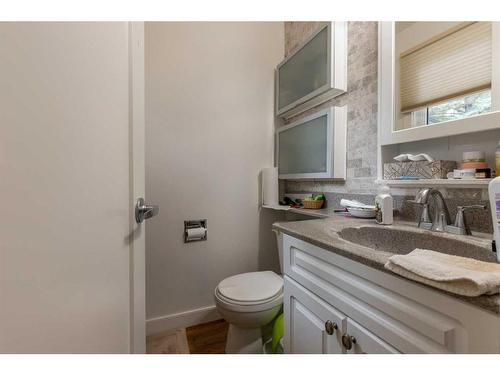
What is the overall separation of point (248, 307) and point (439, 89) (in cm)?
127

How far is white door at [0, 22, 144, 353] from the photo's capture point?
32 cm

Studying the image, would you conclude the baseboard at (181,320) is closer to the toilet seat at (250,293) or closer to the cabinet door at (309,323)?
the toilet seat at (250,293)

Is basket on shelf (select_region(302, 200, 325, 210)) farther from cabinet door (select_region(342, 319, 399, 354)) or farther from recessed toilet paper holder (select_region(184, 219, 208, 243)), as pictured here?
cabinet door (select_region(342, 319, 399, 354))

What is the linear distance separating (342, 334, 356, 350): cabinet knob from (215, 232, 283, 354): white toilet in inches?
21.8

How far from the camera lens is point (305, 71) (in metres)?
1.52

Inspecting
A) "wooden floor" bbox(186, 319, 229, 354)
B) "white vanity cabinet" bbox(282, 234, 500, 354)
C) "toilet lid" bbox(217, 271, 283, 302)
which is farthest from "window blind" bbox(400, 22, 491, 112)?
"wooden floor" bbox(186, 319, 229, 354)

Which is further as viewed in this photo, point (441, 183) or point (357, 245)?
point (441, 183)

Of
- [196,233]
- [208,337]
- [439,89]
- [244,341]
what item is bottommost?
[208,337]

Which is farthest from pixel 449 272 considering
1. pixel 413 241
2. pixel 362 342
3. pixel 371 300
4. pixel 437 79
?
pixel 437 79

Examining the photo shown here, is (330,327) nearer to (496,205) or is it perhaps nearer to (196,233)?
(496,205)

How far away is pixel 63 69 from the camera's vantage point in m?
0.41

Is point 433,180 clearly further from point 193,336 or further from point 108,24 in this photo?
point 193,336

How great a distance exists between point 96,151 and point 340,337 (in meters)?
0.81

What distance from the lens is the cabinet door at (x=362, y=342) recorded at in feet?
1.74
